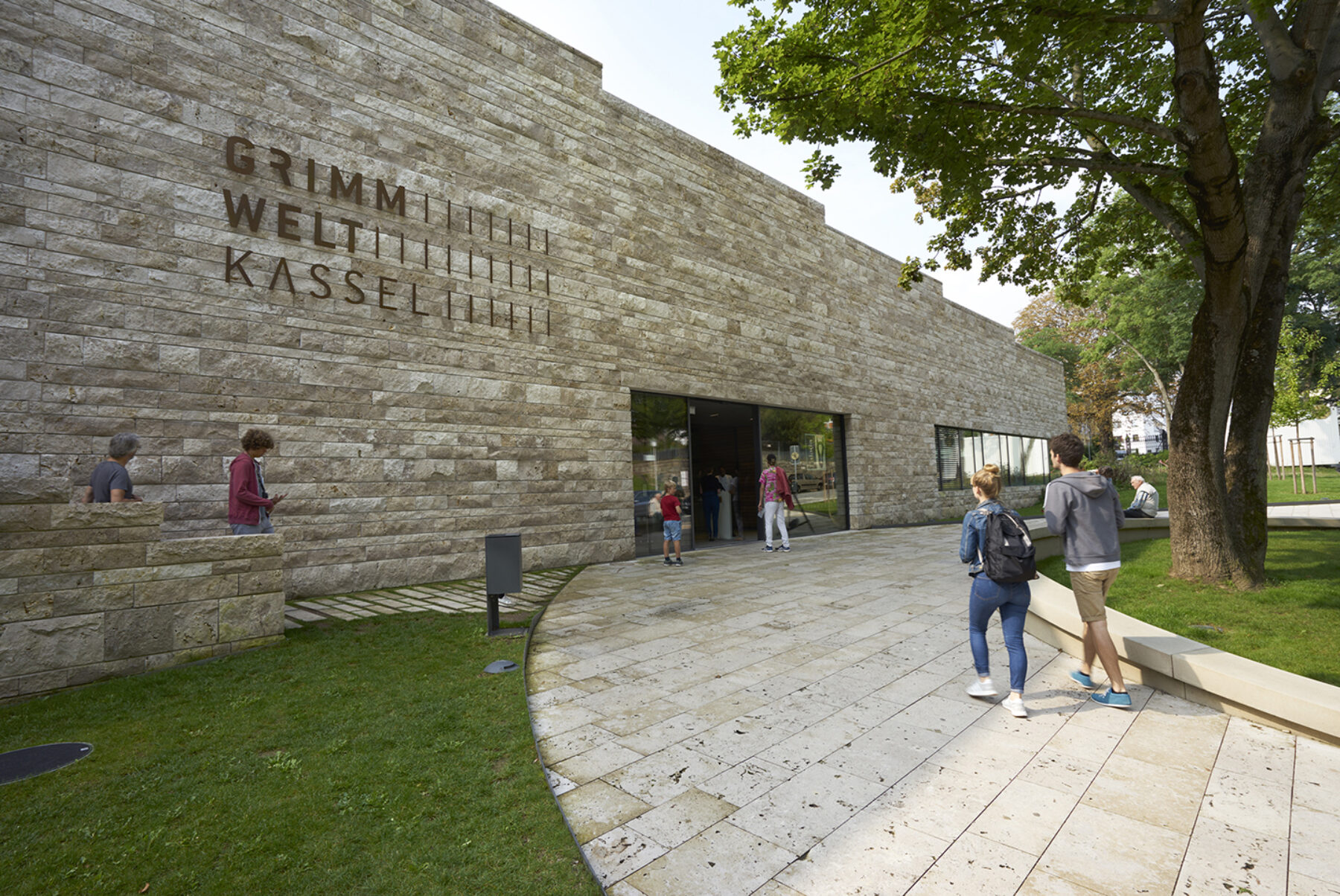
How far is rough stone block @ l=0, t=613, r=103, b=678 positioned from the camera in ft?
14.0

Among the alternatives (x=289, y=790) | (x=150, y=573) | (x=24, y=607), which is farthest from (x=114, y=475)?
(x=289, y=790)

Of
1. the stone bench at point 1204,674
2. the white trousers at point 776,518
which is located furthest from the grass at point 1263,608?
the white trousers at point 776,518

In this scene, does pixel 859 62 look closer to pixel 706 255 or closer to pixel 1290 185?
pixel 1290 185

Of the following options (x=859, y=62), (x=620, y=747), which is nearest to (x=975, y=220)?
(x=859, y=62)

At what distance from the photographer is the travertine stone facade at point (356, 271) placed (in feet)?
20.4

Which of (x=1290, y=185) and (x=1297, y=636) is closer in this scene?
(x=1297, y=636)

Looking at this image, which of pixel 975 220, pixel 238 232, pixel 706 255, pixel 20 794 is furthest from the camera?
pixel 706 255

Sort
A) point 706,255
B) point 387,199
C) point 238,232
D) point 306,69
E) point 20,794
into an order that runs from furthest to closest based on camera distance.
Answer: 1. point 706,255
2. point 387,199
3. point 306,69
4. point 238,232
5. point 20,794

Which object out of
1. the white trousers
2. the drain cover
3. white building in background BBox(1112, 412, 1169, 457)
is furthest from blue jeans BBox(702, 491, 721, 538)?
white building in background BBox(1112, 412, 1169, 457)

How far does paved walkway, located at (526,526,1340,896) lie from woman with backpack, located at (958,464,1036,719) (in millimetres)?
239

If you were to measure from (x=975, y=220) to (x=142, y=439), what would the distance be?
11650 mm

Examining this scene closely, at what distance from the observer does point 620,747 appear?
3537 millimetres

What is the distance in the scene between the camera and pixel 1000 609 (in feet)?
13.2

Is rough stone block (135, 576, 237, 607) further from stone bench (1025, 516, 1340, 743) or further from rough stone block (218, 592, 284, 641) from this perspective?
stone bench (1025, 516, 1340, 743)
